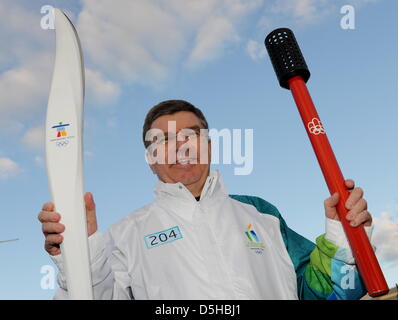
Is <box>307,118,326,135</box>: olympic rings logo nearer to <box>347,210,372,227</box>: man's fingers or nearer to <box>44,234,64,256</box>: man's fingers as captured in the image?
<box>347,210,372,227</box>: man's fingers

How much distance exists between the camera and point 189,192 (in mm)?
3186

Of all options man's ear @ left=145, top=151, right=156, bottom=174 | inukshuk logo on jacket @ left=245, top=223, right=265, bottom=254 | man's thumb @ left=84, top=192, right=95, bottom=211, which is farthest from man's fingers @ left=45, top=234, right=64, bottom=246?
inukshuk logo on jacket @ left=245, top=223, right=265, bottom=254

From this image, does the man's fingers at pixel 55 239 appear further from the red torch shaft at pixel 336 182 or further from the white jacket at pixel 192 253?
the red torch shaft at pixel 336 182

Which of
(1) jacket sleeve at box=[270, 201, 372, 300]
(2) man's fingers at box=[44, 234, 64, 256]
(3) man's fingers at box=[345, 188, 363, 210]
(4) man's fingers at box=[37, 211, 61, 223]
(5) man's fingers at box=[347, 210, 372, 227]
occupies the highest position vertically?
(4) man's fingers at box=[37, 211, 61, 223]

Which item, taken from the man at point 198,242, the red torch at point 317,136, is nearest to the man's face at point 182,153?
the man at point 198,242

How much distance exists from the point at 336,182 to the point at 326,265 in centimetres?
63

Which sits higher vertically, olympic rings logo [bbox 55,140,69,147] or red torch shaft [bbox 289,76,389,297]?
olympic rings logo [bbox 55,140,69,147]

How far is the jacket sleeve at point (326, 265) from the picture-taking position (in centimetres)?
273

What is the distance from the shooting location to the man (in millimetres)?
2777

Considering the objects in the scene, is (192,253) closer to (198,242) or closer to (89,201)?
(198,242)

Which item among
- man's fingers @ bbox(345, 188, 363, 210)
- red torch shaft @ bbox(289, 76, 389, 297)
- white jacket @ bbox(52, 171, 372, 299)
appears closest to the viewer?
red torch shaft @ bbox(289, 76, 389, 297)

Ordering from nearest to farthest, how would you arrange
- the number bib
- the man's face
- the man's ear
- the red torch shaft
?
the red torch shaft → the number bib → the man's face → the man's ear
